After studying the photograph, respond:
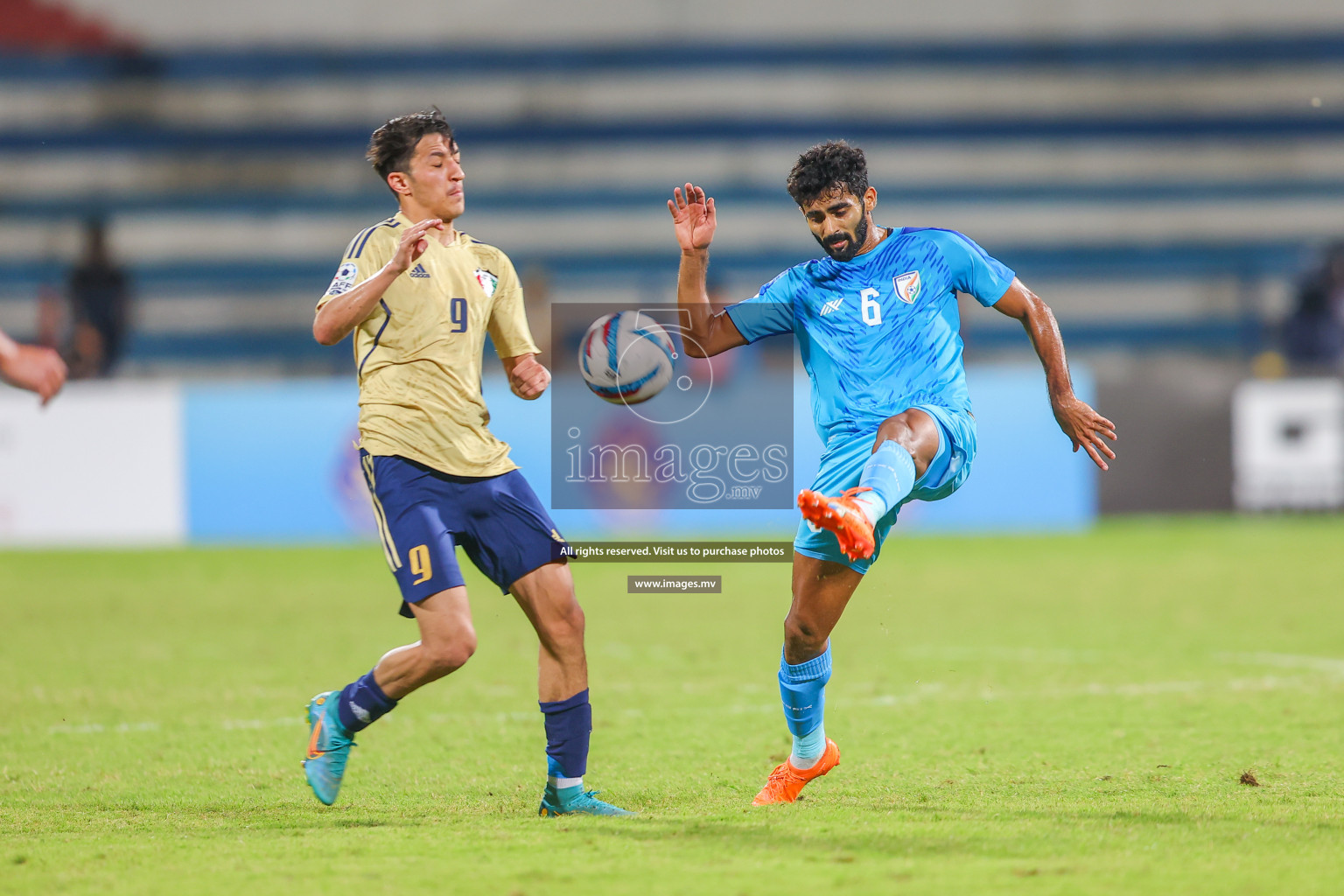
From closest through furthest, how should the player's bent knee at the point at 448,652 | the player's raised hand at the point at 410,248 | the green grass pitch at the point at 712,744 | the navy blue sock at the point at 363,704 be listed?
1. the green grass pitch at the point at 712,744
2. the player's raised hand at the point at 410,248
3. the player's bent knee at the point at 448,652
4. the navy blue sock at the point at 363,704

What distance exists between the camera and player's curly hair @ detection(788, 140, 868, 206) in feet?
15.6

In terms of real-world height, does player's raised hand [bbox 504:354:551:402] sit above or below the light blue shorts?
above

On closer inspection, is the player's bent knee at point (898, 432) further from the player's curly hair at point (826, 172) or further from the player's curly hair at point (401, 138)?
the player's curly hair at point (401, 138)

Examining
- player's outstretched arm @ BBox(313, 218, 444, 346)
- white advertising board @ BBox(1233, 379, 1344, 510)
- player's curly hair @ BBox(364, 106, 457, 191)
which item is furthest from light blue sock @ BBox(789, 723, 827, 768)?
white advertising board @ BBox(1233, 379, 1344, 510)

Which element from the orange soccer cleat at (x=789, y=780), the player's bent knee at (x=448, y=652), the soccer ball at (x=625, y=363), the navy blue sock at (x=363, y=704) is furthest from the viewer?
the soccer ball at (x=625, y=363)

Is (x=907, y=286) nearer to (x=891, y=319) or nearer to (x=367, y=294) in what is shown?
(x=891, y=319)

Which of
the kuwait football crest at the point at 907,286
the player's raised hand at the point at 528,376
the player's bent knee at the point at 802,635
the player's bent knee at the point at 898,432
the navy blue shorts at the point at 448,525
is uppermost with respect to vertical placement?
the kuwait football crest at the point at 907,286

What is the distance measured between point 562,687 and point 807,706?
2.61 ft

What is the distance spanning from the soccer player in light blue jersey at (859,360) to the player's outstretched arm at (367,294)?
0.87 metres

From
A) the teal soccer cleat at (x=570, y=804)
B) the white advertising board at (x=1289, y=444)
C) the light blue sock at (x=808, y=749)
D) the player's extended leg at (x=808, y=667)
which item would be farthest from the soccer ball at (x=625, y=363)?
the white advertising board at (x=1289, y=444)

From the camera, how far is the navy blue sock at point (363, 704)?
4629 mm

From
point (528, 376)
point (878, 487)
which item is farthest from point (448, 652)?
point (878, 487)

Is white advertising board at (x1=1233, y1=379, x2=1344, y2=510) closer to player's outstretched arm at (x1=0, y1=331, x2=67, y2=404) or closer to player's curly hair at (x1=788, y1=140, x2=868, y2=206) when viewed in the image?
player's curly hair at (x1=788, y1=140, x2=868, y2=206)

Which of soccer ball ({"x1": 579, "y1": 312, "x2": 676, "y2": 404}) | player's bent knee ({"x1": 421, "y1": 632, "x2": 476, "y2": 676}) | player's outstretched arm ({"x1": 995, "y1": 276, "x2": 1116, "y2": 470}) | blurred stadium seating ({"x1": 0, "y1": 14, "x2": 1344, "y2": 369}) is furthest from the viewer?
blurred stadium seating ({"x1": 0, "y1": 14, "x2": 1344, "y2": 369})
